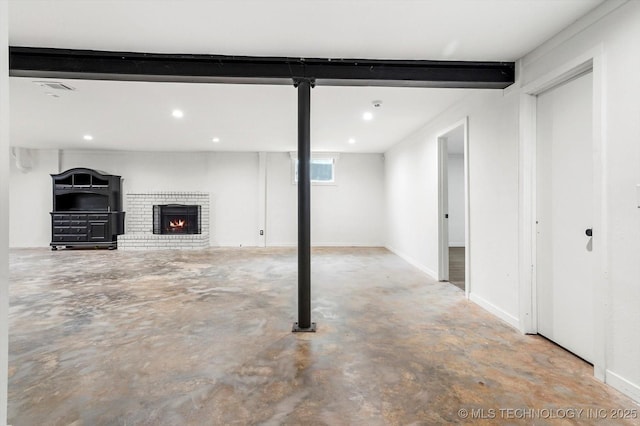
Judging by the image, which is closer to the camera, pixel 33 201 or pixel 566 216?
pixel 566 216

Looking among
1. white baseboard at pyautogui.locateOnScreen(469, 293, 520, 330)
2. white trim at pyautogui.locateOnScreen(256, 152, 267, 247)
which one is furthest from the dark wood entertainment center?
white baseboard at pyautogui.locateOnScreen(469, 293, 520, 330)

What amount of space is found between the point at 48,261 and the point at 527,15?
8.02 m

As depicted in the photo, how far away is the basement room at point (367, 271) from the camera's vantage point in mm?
1785

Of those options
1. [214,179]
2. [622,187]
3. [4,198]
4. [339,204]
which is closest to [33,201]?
[214,179]

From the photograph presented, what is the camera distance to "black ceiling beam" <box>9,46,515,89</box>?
2623 mm

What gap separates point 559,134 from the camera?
2.45 metres

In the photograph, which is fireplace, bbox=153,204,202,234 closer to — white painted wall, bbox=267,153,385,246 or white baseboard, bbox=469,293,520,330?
white painted wall, bbox=267,153,385,246

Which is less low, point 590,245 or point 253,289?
point 590,245

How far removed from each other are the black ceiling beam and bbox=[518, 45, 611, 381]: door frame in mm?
503

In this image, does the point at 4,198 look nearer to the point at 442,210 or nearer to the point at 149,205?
the point at 442,210

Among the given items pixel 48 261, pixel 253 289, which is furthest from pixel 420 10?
pixel 48 261

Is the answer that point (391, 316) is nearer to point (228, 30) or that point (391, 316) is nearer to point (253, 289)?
point (253, 289)

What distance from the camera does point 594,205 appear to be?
203cm

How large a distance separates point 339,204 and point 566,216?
234 inches
